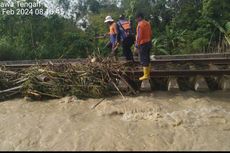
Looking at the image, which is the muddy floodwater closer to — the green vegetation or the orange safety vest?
the orange safety vest

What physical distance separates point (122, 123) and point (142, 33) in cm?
260

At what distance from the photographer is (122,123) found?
19.0ft

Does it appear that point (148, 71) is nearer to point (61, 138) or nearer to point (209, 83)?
point (209, 83)

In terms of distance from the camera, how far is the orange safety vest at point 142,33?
755 centimetres

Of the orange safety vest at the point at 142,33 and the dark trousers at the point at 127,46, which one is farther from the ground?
the orange safety vest at the point at 142,33

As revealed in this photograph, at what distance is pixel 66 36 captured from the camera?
19406mm

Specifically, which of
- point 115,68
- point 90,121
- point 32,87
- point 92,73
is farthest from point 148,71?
point 32,87

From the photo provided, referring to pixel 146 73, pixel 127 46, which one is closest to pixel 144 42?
pixel 146 73

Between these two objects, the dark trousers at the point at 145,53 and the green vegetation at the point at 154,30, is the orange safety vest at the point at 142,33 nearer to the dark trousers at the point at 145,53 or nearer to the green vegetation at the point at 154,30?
the dark trousers at the point at 145,53

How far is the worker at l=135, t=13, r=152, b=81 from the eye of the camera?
7457mm

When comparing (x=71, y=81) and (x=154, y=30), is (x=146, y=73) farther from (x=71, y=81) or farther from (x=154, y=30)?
(x=154, y=30)

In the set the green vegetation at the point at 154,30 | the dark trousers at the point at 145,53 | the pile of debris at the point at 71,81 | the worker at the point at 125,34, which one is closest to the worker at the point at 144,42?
the dark trousers at the point at 145,53

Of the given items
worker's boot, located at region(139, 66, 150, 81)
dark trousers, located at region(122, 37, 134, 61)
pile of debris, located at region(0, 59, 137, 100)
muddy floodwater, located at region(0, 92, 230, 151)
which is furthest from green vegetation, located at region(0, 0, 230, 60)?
muddy floodwater, located at region(0, 92, 230, 151)

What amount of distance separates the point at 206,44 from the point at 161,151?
43.5ft
